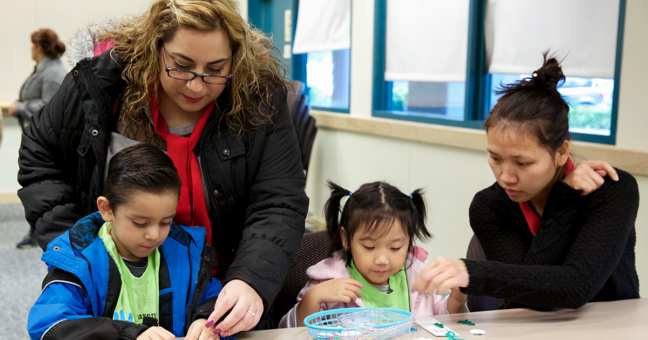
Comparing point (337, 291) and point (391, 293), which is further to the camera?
point (391, 293)

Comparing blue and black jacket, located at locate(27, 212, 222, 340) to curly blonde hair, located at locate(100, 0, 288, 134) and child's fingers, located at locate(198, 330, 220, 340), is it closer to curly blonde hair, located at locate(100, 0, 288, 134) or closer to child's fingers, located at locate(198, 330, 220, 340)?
child's fingers, located at locate(198, 330, 220, 340)

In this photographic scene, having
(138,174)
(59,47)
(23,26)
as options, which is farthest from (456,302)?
(23,26)

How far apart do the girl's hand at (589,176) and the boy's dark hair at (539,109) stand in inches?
3.3

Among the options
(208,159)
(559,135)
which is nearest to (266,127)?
(208,159)

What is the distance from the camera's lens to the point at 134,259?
56.0 inches

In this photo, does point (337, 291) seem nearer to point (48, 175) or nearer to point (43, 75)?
point (48, 175)

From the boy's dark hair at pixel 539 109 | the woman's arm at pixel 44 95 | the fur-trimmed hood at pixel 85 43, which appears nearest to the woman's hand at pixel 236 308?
the boy's dark hair at pixel 539 109

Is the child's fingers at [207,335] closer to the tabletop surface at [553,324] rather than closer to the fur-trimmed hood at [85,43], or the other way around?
the tabletop surface at [553,324]

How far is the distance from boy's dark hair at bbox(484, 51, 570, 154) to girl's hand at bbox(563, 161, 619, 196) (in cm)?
8

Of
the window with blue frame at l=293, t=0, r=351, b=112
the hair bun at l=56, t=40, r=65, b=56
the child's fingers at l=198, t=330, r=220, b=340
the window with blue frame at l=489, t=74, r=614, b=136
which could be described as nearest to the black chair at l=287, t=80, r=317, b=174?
the window with blue frame at l=293, t=0, r=351, b=112

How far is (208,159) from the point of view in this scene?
A: 59.5 inches

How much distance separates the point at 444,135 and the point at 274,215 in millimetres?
2173

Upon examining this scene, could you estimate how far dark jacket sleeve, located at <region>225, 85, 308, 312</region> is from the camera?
1336 millimetres

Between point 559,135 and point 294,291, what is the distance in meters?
0.87
